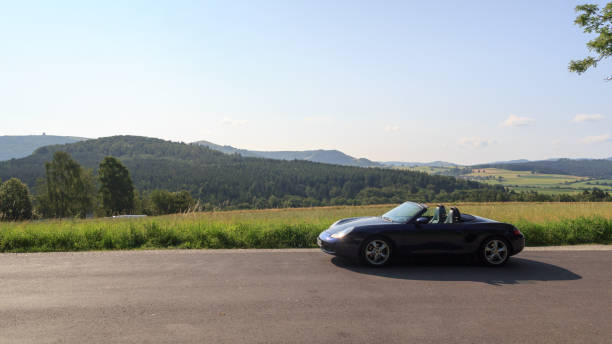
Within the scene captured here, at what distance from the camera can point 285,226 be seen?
1034cm

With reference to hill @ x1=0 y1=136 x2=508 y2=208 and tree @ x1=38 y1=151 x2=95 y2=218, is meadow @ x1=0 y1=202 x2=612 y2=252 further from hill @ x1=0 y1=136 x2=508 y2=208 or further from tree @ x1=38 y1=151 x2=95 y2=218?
hill @ x1=0 y1=136 x2=508 y2=208

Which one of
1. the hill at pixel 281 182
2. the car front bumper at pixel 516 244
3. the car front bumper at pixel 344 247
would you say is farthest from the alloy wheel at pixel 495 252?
the hill at pixel 281 182

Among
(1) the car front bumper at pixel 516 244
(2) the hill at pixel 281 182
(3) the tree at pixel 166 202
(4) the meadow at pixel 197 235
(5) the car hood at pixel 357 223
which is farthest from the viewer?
(2) the hill at pixel 281 182

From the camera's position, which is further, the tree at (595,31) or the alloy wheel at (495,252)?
the tree at (595,31)

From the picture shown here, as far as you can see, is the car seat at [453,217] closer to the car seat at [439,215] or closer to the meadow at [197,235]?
the car seat at [439,215]

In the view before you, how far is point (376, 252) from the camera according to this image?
7352mm

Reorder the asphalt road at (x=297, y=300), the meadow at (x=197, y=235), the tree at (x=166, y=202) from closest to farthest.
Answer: the asphalt road at (x=297, y=300) → the meadow at (x=197, y=235) → the tree at (x=166, y=202)

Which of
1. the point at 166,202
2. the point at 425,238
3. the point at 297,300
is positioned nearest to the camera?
the point at 297,300

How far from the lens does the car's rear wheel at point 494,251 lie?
24.5 feet

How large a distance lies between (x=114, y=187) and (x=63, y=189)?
496 inches

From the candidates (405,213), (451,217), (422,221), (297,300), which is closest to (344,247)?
(405,213)

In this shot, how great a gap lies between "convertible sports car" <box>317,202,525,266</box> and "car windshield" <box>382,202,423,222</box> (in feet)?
0.06

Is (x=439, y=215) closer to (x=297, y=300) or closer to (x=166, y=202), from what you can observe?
(x=297, y=300)

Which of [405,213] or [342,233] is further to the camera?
[405,213]
